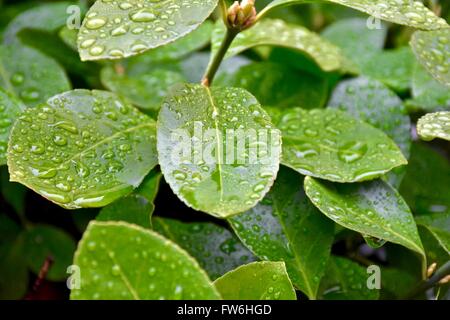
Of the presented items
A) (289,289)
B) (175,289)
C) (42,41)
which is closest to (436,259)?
(289,289)

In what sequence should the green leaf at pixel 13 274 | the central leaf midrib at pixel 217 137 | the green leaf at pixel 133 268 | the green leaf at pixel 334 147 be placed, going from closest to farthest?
the green leaf at pixel 133 268, the central leaf midrib at pixel 217 137, the green leaf at pixel 334 147, the green leaf at pixel 13 274

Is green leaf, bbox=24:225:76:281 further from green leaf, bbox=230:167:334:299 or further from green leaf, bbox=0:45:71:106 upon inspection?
green leaf, bbox=230:167:334:299

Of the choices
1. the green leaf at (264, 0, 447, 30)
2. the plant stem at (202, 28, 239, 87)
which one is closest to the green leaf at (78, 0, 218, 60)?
the plant stem at (202, 28, 239, 87)

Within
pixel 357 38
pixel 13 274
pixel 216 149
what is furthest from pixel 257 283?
pixel 357 38

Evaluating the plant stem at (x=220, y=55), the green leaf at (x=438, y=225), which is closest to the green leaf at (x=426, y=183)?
the green leaf at (x=438, y=225)

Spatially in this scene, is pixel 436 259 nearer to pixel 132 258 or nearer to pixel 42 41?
pixel 132 258

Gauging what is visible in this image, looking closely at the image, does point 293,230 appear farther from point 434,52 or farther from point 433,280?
point 434,52

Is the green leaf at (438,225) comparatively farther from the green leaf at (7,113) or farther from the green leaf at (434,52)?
the green leaf at (7,113)
